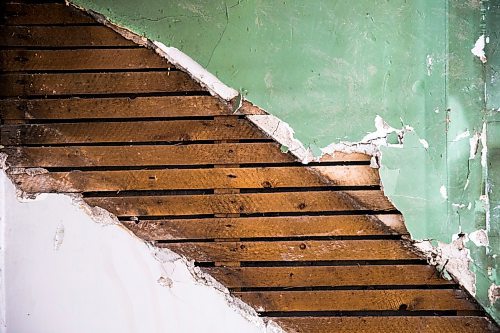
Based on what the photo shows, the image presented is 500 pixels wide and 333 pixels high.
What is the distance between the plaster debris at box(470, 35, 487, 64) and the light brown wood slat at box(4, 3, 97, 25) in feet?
5.26

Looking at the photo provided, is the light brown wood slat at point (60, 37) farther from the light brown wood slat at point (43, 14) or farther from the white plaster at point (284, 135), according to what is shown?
the white plaster at point (284, 135)

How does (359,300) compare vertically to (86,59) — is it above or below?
below

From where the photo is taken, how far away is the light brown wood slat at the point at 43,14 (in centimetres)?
235

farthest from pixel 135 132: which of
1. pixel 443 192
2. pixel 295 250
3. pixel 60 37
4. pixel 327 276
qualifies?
pixel 443 192

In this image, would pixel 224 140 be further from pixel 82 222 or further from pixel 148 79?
pixel 82 222

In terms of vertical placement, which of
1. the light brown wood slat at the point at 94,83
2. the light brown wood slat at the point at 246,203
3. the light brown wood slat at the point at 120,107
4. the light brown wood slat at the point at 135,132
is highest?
the light brown wood slat at the point at 94,83

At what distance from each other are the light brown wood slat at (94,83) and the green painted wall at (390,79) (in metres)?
0.17

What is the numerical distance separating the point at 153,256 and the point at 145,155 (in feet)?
1.44

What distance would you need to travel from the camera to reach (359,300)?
7.62ft

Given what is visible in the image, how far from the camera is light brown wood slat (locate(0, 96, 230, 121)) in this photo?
2.34 m

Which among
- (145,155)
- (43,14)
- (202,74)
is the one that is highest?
(43,14)

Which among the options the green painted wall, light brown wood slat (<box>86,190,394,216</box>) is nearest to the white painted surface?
light brown wood slat (<box>86,190,394,216</box>)

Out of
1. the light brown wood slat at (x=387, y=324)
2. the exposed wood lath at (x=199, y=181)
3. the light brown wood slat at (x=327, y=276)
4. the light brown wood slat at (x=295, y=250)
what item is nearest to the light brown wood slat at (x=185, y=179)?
the exposed wood lath at (x=199, y=181)

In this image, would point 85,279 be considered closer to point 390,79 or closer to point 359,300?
point 359,300
